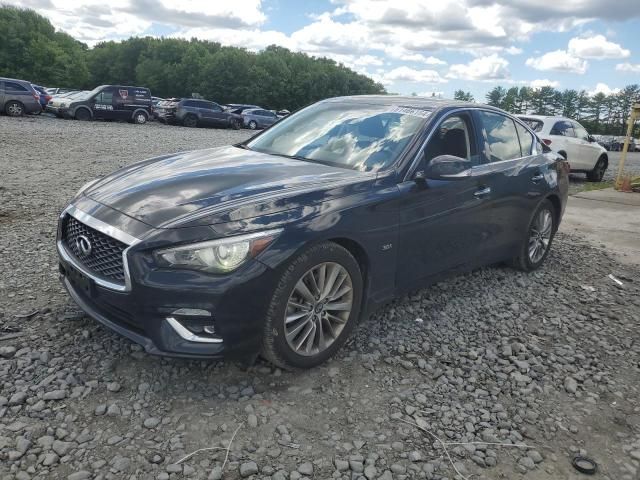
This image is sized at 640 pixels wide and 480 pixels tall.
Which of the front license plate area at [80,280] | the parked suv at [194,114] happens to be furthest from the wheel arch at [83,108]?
the front license plate area at [80,280]

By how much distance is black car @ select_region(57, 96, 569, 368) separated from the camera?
9.20 feet

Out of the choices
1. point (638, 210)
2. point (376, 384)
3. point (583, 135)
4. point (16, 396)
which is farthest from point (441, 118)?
point (583, 135)

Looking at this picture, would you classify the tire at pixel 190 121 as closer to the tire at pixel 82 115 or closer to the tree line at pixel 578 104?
the tire at pixel 82 115

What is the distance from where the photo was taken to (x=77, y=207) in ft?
10.9

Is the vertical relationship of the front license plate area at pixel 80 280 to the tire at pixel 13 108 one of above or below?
below

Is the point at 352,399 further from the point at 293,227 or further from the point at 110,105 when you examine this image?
the point at 110,105

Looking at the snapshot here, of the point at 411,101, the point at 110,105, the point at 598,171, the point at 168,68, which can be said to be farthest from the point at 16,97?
the point at 168,68

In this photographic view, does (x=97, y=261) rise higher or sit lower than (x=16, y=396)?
higher

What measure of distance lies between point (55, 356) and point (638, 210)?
10051 mm

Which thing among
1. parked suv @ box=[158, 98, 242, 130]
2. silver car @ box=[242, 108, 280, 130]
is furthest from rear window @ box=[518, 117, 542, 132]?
silver car @ box=[242, 108, 280, 130]

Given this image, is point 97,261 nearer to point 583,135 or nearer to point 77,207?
point 77,207

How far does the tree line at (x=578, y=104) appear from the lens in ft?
320

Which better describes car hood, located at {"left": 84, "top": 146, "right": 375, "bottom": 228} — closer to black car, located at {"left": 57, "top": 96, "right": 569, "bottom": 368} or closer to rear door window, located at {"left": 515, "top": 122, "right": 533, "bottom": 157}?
black car, located at {"left": 57, "top": 96, "right": 569, "bottom": 368}

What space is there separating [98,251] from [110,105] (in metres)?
24.3
